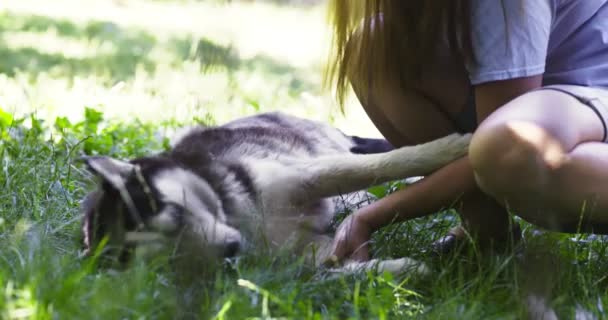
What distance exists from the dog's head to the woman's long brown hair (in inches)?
24.9

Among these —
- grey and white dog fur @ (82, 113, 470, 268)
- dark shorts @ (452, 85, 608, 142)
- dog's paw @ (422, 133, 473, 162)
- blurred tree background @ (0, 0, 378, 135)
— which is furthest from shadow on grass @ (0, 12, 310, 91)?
dark shorts @ (452, 85, 608, 142)

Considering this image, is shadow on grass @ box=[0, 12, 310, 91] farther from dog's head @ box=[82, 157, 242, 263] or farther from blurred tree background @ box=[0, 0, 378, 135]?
dog's head @ box=[82, 157, 242, 263]

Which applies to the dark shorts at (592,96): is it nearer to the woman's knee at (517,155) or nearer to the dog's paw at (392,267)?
the woman's knee at (517,155)

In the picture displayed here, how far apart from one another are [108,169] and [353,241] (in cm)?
65

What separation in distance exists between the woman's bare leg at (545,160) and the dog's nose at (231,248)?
0.59 m

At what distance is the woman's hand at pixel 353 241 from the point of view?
226 centimetres

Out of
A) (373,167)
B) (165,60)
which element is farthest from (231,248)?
(165,60)

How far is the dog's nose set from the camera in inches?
82.4

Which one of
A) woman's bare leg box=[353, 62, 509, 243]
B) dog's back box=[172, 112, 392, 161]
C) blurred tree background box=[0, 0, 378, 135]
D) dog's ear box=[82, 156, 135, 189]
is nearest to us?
blurred tree background box=[0, 0, 378, 135]

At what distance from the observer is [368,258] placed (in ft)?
7.49

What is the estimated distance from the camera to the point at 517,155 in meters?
2.02

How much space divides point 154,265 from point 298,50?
5891 mm

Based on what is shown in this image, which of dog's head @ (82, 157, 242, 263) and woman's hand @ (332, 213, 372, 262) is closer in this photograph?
dog's head @ (82, 157, 242, 263)

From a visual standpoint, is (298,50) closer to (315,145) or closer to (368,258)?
(315,145)
